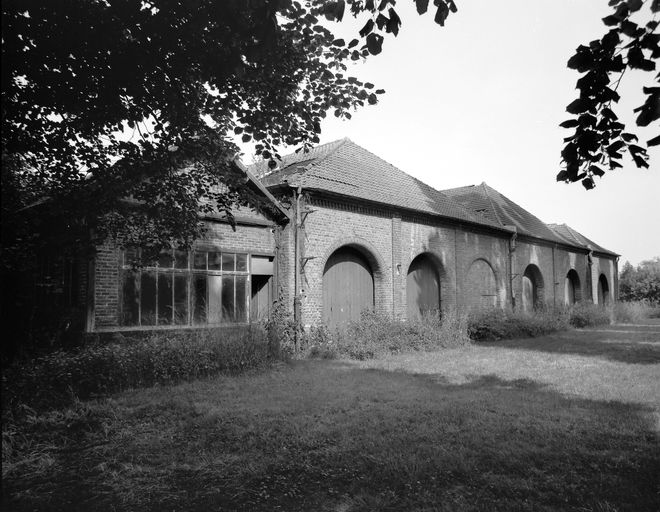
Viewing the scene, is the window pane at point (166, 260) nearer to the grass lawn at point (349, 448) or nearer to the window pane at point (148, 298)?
the window pane at point (148, 298)

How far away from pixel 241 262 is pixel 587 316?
17309mm

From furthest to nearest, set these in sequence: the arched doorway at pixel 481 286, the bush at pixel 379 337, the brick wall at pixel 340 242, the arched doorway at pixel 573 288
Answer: the arched doorway at pixel 573 288
the arched doorway at pixel 481 286
the brick wall at pixel 340 242
the bush at pixel 379 337

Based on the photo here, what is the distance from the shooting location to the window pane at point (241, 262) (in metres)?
11.2

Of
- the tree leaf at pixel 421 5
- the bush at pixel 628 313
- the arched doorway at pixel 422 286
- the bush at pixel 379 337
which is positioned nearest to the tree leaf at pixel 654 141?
the tree leaf at pixel 421 5

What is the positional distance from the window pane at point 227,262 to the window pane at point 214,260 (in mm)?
138

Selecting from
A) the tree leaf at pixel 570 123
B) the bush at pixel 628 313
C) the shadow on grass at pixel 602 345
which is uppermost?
the tree leaf at pixel 570 123

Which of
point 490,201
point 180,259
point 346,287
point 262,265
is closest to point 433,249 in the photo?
point 346,287

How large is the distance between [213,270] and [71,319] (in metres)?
3.02

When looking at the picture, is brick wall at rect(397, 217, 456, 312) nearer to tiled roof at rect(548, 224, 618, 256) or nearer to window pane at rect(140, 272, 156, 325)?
window pane at rect(140, 272, 156, 325)

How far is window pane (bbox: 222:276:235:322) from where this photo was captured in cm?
1086

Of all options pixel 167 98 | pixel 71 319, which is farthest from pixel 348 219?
pixel 167 98

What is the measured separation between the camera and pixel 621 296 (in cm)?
3650

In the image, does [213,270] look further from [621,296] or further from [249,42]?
[621,296]

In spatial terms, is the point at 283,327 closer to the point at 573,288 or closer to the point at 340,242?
the point at 340,242
